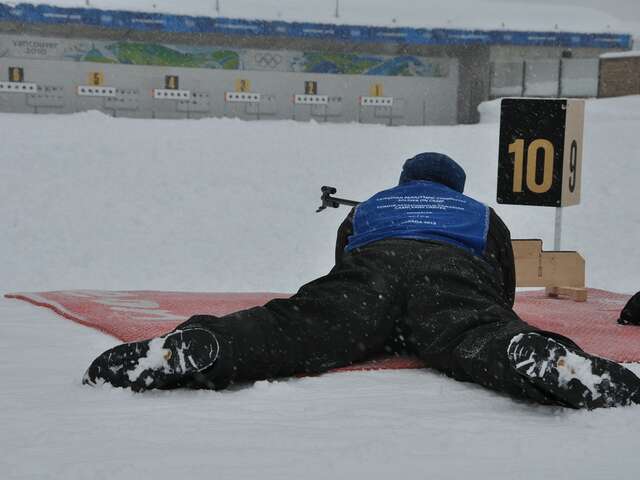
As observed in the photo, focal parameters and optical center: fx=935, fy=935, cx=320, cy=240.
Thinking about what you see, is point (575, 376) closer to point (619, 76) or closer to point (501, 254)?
point (501, 254)

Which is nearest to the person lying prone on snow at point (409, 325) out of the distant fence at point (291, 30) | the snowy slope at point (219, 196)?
the snowy slope at point (219, 196)

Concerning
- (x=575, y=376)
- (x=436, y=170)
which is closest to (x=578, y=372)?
(x=575, y=376)

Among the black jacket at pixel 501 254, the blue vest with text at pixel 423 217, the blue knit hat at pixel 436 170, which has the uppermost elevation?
the blue knit hat at pixel 436 170

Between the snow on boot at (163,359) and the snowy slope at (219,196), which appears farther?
the snowy slope at (219,196)

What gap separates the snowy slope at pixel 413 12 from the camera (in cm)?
2452

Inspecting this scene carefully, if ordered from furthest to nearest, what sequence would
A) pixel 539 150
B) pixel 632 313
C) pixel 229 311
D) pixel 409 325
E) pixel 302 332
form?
pixel 539 150 → pixel 229 311 → pixel 632 313 → pixel 409 325 → pixel 302 332

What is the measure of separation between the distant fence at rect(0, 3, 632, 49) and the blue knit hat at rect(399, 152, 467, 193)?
20442 millimetres

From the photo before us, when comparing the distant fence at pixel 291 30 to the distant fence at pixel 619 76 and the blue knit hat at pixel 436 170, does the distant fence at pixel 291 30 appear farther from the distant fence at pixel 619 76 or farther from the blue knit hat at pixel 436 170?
the blue knit hat at pixel 436 170

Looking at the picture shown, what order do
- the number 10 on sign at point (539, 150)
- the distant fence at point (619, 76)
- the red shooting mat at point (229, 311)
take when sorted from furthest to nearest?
the distant fence at point (619, 76), the number 10 on sign at point (539, 150), the red shooting mat at point (229, 311)

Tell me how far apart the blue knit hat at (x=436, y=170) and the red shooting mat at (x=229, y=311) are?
29.1 inches

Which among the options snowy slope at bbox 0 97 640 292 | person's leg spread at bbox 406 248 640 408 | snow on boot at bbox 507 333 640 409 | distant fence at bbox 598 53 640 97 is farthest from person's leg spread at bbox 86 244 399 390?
distant fence at bbox 598 53 640 97

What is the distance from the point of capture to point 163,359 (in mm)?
2684

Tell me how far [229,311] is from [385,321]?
5.77 feet

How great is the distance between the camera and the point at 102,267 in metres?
9.62
